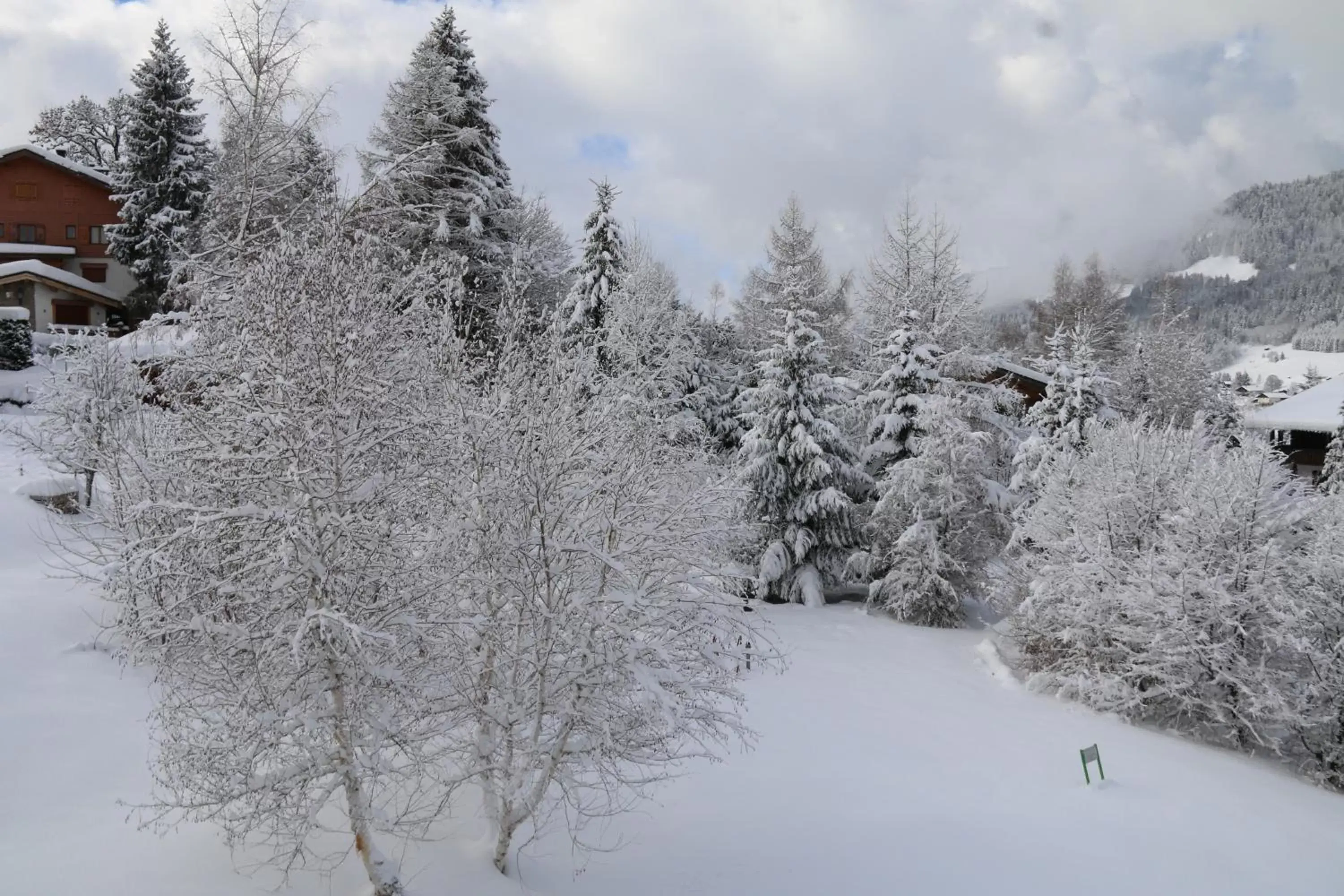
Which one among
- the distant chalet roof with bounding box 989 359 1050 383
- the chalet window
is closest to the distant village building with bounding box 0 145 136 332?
the chalet window

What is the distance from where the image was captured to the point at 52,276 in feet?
107

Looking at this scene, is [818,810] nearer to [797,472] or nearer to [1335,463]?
[797,472]

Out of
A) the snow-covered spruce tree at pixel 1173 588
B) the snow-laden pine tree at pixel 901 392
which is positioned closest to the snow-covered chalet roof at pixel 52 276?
the snow-laden pine tree at pixel 901 392

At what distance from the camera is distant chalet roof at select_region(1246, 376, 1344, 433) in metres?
30.3

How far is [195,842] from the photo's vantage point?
7.23m

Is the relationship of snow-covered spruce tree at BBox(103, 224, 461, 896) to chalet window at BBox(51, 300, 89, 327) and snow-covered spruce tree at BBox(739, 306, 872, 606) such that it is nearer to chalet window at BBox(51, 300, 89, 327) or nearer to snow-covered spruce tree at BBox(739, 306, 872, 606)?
snow-covered spruce tree at BBox(739, 306, 872, 606)

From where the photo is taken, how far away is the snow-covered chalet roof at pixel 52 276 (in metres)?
31.9

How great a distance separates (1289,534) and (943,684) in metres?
6.89

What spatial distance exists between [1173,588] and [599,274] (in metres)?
15.6

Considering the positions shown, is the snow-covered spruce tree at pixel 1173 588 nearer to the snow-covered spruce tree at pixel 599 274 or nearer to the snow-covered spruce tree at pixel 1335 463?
the snow-covered spruce tree at pixel 1335 463

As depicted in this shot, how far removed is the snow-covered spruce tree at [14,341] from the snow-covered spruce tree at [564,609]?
79.7 feet

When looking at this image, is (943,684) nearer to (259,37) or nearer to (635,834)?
(635,834)

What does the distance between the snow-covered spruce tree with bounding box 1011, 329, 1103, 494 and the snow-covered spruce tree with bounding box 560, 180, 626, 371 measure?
1165 cm

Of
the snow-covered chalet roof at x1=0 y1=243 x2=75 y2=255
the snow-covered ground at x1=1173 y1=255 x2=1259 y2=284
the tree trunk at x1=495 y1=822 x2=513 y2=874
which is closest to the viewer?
the tree trunk at x1=495 y1=822 x2=513 y2=874
